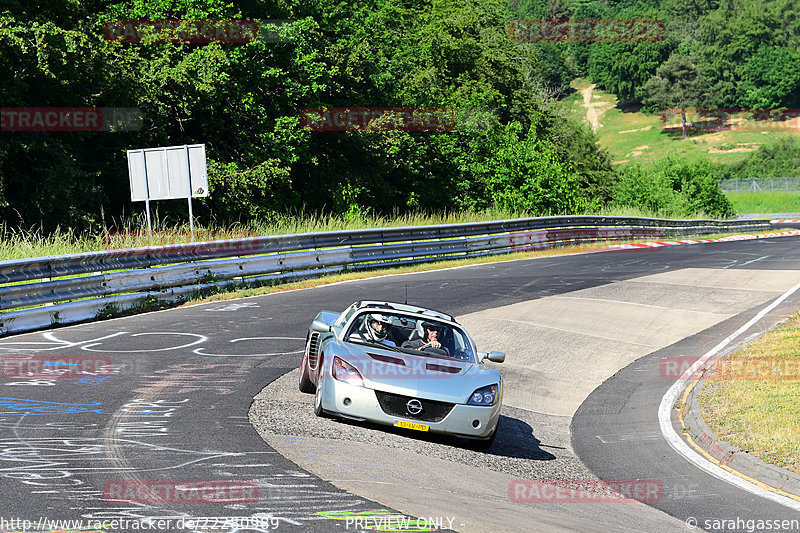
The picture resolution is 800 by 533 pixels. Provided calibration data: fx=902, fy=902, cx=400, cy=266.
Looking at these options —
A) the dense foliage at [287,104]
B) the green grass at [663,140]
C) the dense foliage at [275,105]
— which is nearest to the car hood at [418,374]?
the dense foliage at [275,105]

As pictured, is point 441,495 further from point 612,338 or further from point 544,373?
point 612,338

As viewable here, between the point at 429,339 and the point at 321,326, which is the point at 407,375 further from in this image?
the point at 321,326

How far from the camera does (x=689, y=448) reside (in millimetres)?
9891

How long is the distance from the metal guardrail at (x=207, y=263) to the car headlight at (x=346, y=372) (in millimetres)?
6964

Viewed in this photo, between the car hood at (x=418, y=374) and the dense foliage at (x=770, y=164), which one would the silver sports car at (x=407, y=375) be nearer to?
the car hood at (x=418, y=374)

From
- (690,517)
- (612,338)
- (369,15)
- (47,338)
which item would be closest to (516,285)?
(612,338)

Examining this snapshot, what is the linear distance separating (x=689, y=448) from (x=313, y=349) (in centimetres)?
437

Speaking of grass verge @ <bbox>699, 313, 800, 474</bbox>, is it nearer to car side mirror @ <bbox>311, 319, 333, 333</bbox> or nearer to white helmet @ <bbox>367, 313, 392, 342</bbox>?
white helmet @ <bbox>367, 313, 392, 342</bbox>

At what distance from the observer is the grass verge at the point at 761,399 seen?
30.5ft

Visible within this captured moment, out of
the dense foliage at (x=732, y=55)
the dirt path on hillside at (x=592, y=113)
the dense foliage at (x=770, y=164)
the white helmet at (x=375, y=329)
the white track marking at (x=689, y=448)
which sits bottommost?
the dense foliage at (x=770, y=164)

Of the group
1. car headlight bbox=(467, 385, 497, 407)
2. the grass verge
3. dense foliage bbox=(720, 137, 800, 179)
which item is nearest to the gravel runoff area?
car headlight bbox=(467, 385, 497, 407)

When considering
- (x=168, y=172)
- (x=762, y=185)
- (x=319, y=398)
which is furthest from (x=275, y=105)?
(x=762, y=185)

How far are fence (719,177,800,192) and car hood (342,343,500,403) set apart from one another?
103049 mm

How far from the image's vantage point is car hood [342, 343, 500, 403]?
29.5 feet
